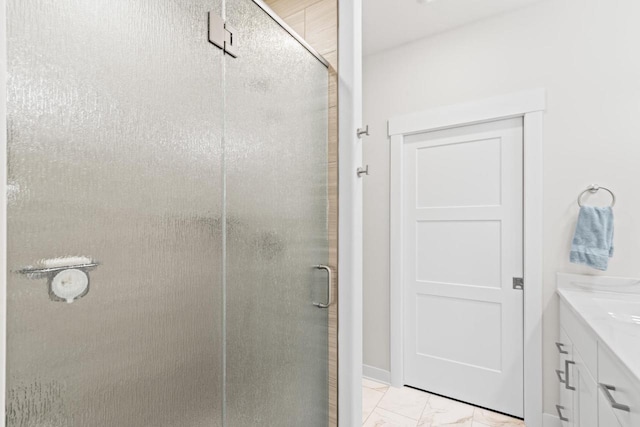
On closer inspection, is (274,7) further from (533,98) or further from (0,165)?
(533,98)

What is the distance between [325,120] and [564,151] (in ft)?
4.75

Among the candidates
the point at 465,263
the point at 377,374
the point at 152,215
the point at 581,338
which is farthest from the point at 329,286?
the point at 377,374

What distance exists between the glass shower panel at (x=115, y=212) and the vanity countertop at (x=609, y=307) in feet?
3.82

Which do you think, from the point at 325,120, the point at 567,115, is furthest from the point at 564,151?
the point at 325,120

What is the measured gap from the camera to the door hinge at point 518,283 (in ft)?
6.44

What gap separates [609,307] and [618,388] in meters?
0.84

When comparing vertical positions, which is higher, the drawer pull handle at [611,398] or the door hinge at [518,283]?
the door hinge at [518,283]

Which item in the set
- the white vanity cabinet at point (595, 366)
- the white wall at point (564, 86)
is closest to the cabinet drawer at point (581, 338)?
the white vanity cabinet at point (595, 366)

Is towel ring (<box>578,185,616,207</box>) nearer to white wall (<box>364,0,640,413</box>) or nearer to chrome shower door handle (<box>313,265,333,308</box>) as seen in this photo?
white wall (<box>364,0,640,413</box>)

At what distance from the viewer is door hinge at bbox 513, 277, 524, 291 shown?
6.44 feet

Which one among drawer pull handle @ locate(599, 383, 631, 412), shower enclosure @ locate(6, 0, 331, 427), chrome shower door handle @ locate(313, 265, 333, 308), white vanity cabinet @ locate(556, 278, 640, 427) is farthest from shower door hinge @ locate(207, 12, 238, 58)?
drawer pull handle @ locate(599, 383, 631, 412)

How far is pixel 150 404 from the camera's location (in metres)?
0.72

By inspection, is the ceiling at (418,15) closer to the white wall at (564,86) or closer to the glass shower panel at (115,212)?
the white wall at (564,86)

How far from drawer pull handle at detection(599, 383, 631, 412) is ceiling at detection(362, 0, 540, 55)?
202cm
